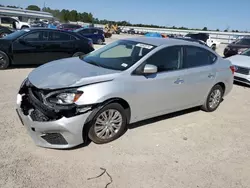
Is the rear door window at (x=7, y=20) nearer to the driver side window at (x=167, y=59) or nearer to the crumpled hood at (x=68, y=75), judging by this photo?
the crumpled hood at (x=68, y=75)

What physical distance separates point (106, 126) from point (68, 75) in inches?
37.9

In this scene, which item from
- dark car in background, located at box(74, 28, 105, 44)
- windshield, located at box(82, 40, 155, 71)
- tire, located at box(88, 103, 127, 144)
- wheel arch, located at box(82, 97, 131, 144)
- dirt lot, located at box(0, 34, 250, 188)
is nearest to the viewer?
dirt lot, located at box(0, 34, 250, 188)

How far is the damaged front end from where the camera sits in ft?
10.7

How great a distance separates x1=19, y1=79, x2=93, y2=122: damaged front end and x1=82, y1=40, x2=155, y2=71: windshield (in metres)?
1.05

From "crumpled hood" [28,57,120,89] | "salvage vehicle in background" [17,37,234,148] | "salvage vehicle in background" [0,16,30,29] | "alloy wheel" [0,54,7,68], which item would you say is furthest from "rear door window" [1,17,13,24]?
"crumpled hood" [28,57,120,89]

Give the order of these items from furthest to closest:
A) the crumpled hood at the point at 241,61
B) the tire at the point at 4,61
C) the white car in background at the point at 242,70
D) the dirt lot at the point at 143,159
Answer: the crumpled hood at the point at 241,61, the white car in background at the point at 242,70, the tire at the point at 4,61, the dirt lot at the point at 143,159

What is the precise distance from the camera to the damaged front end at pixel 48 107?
3.25 m

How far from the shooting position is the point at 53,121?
3.23m

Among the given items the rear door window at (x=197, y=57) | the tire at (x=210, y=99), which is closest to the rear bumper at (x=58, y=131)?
the rear door window at (x=197, y=57)

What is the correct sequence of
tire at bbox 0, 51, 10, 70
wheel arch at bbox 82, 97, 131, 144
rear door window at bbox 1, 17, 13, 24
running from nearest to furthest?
1. wheel arch at bbox 82, 97, 131, 144
2. tire at bbox 0, 51, 10, 70
3. rear door window at bbox 1, 17, 13, 24

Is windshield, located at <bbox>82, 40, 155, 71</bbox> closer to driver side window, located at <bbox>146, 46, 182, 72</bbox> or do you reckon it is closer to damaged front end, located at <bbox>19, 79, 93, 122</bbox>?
driver side window, located at <bbox>146, 46, 182, 72</bbox>

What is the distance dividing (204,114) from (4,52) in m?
6.57

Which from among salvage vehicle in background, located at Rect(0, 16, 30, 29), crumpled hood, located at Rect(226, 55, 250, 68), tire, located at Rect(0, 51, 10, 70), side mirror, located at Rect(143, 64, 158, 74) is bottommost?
tire, located at Rect(0, 51, 10, 70)

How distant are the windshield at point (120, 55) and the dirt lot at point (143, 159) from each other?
1.19 metres
